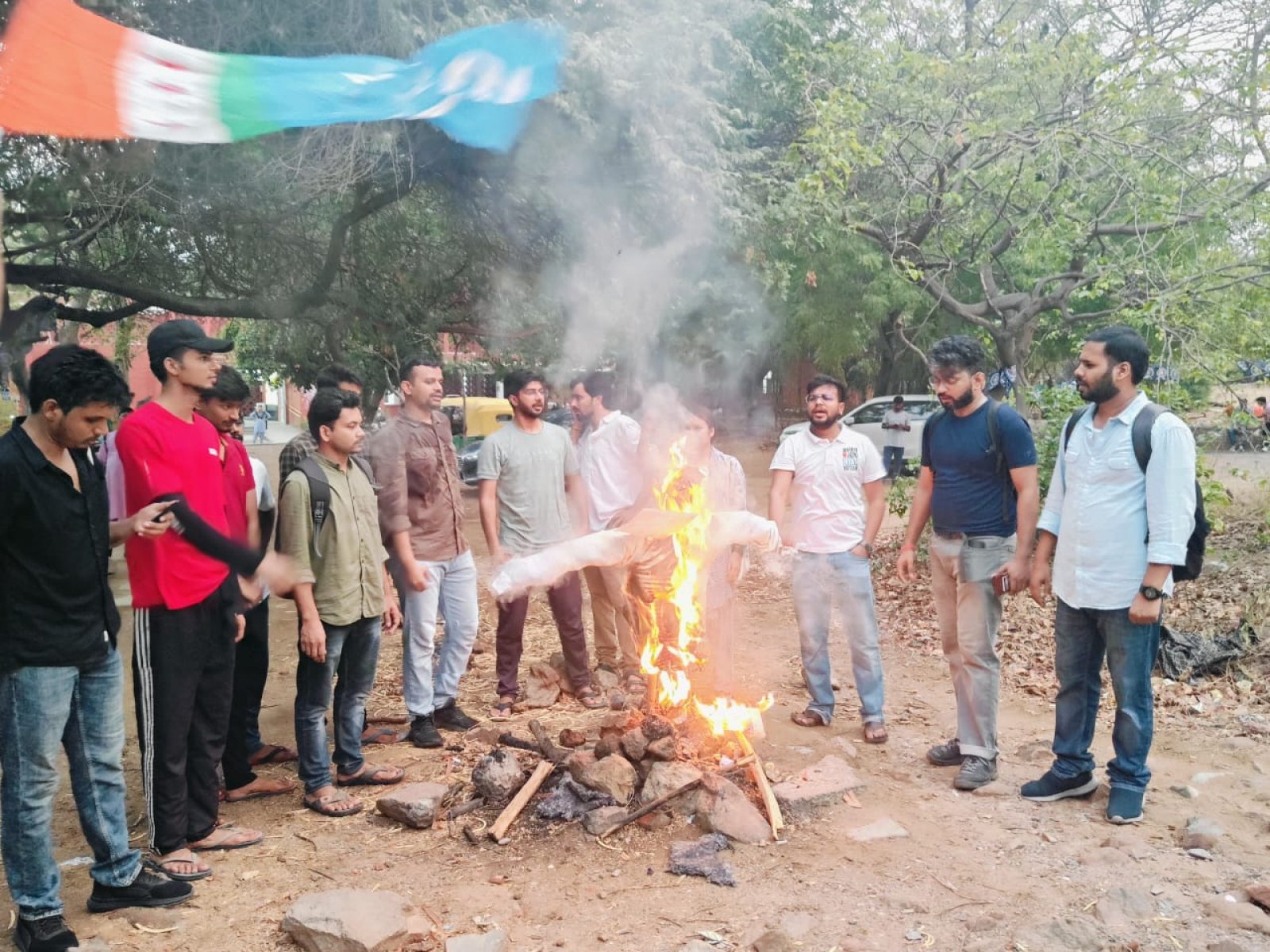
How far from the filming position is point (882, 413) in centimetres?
2062

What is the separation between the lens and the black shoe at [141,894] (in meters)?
3.59

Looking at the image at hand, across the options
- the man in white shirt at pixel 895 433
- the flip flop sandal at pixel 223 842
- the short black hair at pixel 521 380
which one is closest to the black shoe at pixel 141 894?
the flip flop sandal at pixel 223 842

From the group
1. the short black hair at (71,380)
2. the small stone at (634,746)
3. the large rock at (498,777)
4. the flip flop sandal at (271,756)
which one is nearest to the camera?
the short black hair at (71,380)

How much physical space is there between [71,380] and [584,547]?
10.4 ft

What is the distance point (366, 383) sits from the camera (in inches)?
746

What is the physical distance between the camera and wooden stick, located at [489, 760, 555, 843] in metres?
4.15

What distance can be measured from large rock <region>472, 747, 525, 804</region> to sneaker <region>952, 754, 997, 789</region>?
2235 mm

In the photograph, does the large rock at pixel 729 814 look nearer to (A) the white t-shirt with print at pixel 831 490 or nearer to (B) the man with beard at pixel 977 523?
(B) the man with beard at pixel 977 523

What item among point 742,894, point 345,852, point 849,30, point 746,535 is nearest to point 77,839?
point 345,852

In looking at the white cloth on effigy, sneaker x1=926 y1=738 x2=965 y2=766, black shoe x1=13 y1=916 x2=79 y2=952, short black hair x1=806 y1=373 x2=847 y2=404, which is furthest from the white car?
black shoe x1=13 y1=916 x2=79 y2=952

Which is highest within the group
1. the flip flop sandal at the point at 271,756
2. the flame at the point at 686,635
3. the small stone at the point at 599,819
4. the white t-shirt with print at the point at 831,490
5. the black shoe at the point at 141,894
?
the white t-shirt with print at the point at 831,490

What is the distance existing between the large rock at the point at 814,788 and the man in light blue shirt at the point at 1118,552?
0.97m

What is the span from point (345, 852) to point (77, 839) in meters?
1.35

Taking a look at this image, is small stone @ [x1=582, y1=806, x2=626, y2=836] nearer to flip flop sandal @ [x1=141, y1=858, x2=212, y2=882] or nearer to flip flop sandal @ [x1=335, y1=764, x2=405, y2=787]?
flip flop sandal @ [x1=335, y1=764, x2=405, y2=787]
